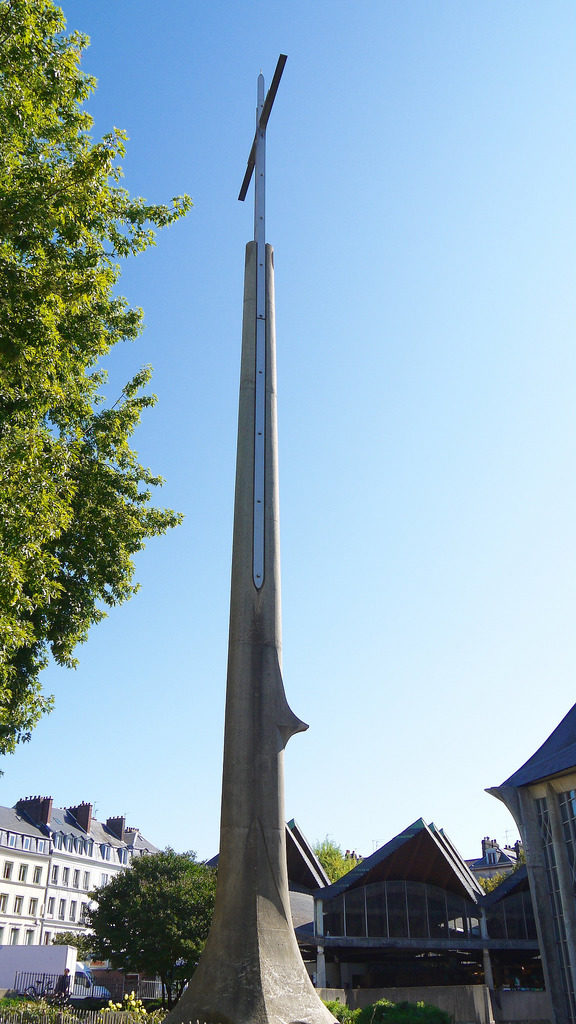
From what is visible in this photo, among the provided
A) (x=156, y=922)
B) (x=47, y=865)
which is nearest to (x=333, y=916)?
(x=156, y=922)

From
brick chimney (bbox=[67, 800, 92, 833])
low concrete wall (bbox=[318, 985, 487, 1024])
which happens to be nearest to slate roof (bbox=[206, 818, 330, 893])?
low concrete wall (bbox=[318, 985, 487, 1024])

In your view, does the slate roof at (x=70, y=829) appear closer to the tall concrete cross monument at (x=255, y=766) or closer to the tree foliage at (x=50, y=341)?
the tree foliage at (x=50, y=341)

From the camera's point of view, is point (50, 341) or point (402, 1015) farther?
point (402, 1015)

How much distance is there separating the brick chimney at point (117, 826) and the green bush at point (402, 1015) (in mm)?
63480

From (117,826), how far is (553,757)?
59.7 meters

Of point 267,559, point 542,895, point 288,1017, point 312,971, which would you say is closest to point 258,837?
point 288,1017

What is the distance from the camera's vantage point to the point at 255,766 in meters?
12.2

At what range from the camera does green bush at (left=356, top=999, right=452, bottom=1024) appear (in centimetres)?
1722

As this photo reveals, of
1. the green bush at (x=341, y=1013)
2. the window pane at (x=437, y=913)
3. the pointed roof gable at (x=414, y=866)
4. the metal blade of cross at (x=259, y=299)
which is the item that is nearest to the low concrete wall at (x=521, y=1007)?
the window pane at (x=437, y=913)

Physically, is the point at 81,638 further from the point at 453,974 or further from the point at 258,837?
the point at 453,974

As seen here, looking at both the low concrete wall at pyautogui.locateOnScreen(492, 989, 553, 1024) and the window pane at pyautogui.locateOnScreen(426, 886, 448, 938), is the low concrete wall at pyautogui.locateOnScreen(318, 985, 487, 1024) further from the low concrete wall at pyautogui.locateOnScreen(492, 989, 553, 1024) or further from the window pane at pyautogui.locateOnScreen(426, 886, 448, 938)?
the window pane at pyautogui.locateOnScreen(426, 886, 448, 938)

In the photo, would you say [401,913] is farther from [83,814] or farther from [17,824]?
[83,814]

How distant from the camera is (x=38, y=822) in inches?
2516

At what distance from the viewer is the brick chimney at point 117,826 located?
253 feet
